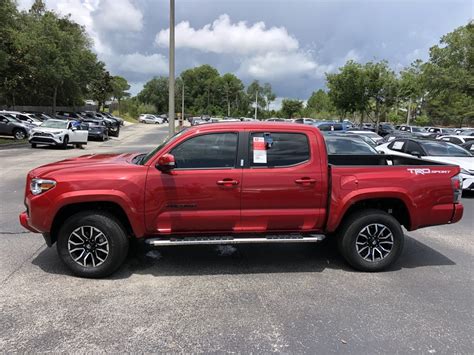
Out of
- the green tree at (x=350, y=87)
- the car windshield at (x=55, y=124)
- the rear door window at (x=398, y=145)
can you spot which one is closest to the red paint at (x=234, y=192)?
the rear door window at (x=398, y=145)

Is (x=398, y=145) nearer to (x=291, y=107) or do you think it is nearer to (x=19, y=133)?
(x=19, y=133)

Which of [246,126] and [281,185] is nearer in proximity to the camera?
[281,185]

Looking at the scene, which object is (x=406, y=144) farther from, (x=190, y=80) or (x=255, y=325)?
(x=190, y=80)

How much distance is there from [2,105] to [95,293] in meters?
51.0

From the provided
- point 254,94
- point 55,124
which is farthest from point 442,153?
point 254,94

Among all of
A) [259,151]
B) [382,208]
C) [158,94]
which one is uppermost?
[158,94]

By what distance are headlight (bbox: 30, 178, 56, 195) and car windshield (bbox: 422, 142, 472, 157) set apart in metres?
10.8

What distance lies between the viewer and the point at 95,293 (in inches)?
174

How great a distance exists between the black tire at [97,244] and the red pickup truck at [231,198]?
0.04 feet

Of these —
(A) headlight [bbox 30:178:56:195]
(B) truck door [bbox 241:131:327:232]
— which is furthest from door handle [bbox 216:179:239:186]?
(A) headlight [bbox 30:178:56:195]

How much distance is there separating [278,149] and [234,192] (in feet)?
2.51

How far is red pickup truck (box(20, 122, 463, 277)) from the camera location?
4.69 metres

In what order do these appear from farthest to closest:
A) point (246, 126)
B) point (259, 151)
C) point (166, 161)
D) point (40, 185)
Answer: point (246, 126) → point (259, 151) → point (40, 185) → point (166, 161)

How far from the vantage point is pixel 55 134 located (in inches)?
879
